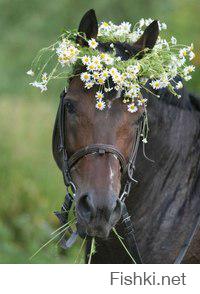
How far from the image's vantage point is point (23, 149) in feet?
32.2

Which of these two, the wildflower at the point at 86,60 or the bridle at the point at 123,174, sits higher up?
the wildflower at the point at 86,60

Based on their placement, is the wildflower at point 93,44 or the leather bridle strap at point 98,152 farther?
the wildflower at point 93,44

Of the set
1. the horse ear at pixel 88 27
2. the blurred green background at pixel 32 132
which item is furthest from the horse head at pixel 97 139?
the blurred green background at pixel 32 132

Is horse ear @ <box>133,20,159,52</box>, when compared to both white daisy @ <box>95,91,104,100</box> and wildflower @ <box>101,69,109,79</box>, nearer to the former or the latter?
wildflower @ <box>101,69,109,79</box>

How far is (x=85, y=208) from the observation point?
4.24 metres

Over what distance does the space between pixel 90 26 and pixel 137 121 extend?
66 cm

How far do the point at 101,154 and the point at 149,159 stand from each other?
0.49 metres

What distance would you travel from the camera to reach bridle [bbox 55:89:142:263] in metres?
4.40

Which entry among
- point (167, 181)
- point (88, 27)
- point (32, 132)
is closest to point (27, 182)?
point (32, 132)

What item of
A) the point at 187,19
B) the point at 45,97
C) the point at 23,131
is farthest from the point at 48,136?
the point at 187,19

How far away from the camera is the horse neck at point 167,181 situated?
188 inches

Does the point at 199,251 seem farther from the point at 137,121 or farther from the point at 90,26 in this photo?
the point at 90,26

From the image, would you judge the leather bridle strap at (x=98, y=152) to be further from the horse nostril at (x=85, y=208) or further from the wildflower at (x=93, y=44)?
the wildflower at (x=93, y=44)

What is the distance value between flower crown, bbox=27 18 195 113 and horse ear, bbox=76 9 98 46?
0.02m
